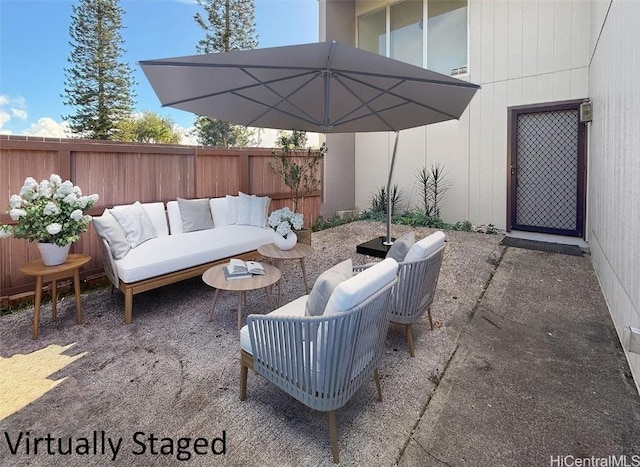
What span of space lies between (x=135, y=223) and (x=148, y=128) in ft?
29.8

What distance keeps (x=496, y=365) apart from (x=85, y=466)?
268cm

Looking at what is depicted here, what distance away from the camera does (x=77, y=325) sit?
3211 millimetres

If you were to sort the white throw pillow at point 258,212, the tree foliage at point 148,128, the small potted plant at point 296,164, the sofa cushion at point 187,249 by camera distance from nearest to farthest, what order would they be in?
the sofa cushion at point 187,249, the white throw pillow at point 258,212, the small potted plant at point 296,164, the tree foliage at point 148,128

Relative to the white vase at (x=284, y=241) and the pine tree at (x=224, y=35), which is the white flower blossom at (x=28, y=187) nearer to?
the white vase at (x=284, y=241)

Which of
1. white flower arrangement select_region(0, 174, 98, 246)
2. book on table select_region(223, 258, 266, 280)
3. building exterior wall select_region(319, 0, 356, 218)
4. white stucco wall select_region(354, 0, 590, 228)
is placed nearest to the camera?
white flower arrangement select_region(0, 174, 98, 246)

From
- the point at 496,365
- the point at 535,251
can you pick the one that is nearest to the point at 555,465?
the point at 496,365

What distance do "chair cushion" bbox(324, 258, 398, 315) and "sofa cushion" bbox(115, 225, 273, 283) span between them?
8.18ft

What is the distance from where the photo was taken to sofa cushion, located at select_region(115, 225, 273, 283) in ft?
11.1

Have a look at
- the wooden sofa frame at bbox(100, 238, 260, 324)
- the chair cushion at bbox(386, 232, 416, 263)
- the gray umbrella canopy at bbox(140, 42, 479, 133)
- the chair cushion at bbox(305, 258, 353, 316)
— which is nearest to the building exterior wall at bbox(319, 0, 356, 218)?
the gray umbrella canopy at bbox(140, 42, 479, 133)

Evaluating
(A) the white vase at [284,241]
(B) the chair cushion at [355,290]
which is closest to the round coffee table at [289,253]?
(A) the white vase at [284,241]

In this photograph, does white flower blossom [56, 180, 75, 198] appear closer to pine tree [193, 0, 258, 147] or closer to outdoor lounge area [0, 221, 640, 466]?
outdoor lounge area [0, 221, 640, 466]

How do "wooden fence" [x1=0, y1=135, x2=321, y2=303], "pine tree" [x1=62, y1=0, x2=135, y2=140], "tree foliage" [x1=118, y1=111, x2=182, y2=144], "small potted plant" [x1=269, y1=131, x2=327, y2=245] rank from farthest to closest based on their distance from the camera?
"tree foliage" [x1=118, y1=111, x2=182, y2=144]
"pine tree" [x1=62, y1=0, x2=135, y2=140]
"small potted plant" [x1=269, y1=131, x2=327, y2=245]
"wooden fence" [x1=0, y1=135, x2=321, y2=303]

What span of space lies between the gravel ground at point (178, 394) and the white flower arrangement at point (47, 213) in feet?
2.86

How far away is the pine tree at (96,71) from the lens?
34.5 ft
